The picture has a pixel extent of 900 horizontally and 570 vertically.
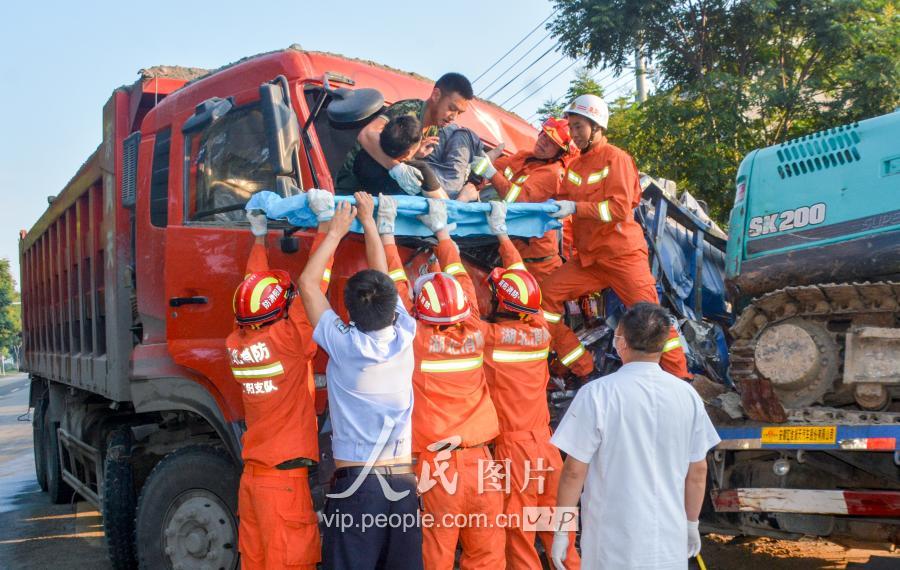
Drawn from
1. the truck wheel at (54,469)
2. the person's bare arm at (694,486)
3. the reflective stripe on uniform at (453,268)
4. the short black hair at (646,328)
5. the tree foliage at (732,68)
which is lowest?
the truck wheel at (54,469)

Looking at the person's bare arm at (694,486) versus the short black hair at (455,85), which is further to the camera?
the short black hair at (455,85)

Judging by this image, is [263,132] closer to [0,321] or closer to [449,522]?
[449,522]

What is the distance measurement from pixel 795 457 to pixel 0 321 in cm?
6351

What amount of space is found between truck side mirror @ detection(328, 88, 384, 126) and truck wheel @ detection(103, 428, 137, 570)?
9.73 feet

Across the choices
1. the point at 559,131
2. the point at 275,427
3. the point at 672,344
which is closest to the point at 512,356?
the point at 672,344

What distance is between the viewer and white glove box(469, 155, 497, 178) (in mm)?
5699

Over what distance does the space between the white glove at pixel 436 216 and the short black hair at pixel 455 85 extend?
3.20 feet

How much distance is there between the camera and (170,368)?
5.14 metres

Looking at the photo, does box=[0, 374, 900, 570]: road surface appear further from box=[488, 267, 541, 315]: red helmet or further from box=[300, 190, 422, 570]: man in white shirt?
box=[300, 190, 422, 570]: man in white shirt

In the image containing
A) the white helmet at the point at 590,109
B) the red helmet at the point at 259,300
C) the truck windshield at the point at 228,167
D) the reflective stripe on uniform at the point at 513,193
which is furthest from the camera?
the reflective stripe on uniform at the point at 513,193

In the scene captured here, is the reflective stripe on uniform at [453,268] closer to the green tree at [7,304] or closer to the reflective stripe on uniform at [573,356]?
the reflective stripe on uniform at [573,356]

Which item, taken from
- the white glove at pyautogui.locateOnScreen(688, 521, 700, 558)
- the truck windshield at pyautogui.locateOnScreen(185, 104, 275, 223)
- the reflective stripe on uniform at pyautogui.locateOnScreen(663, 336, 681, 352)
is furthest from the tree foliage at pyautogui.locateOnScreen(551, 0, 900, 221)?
the white glove at pyautogui.locateOnScreen(688, 521, 700, 558)

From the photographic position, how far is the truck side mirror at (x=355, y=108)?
4680 mm

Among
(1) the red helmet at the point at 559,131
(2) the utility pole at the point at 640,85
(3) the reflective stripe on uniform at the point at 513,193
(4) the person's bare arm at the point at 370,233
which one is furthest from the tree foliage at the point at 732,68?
(4) the person's bare arm at the point at 370,233
